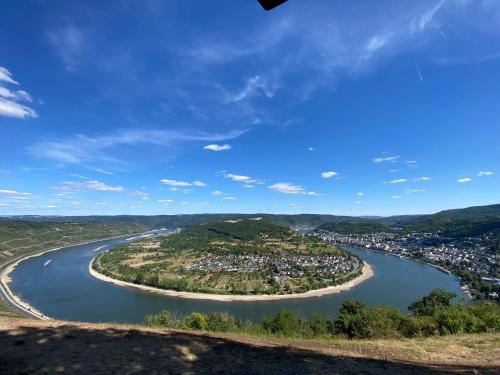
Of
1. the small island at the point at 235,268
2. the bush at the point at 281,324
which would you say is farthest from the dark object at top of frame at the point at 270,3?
the small island at the point at 235,268

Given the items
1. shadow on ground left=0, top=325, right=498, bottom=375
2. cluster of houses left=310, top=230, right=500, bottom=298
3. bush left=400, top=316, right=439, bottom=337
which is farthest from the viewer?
cluster of houses left=310, top=230, right=500, bottom=298

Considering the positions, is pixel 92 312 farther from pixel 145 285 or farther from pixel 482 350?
pixel 482 350

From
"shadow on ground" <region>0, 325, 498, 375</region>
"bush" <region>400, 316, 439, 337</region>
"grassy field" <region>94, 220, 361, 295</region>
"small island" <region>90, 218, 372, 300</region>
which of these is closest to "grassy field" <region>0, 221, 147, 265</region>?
"grassy field" <region>94, 220, 361, 295</region>

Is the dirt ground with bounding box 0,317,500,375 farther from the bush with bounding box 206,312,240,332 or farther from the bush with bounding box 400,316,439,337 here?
the bush with bounding box 206,312,240,332

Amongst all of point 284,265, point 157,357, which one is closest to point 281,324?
point 157,357

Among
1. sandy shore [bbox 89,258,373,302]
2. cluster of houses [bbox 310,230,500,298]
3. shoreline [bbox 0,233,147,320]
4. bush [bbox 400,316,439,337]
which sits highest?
bush [bbox 400,316,439,337]

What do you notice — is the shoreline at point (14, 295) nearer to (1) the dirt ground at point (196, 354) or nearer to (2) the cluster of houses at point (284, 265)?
(1) the dirt ground at point (196, 354)

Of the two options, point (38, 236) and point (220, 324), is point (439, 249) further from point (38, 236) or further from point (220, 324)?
point (38, 236)

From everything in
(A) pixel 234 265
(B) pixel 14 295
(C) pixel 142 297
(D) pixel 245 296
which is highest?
(A) pixel 234 265
